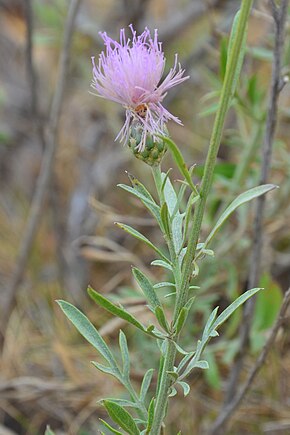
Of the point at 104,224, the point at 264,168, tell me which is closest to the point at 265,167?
the point at 264,168

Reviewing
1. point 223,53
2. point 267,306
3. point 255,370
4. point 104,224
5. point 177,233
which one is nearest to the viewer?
point 177,233

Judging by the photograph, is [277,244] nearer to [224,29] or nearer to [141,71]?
[224,29]

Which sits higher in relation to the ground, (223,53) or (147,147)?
(223,53)

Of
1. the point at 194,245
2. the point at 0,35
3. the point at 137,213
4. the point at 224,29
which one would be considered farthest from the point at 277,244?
the point at 0,35

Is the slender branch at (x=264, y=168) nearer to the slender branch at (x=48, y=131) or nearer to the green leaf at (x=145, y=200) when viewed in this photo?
the green leaf at (x=145, y=200)

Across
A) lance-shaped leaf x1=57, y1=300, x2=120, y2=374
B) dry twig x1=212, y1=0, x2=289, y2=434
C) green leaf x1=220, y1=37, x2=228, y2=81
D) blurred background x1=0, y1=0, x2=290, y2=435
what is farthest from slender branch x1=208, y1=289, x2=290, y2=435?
green leaf x1=220, y1=37, x2=228, y2=81

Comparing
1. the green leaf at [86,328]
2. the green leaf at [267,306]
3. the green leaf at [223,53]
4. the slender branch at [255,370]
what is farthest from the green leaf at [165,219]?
the green leaf at [267,306]

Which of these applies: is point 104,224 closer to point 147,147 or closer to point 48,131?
point 48,131
